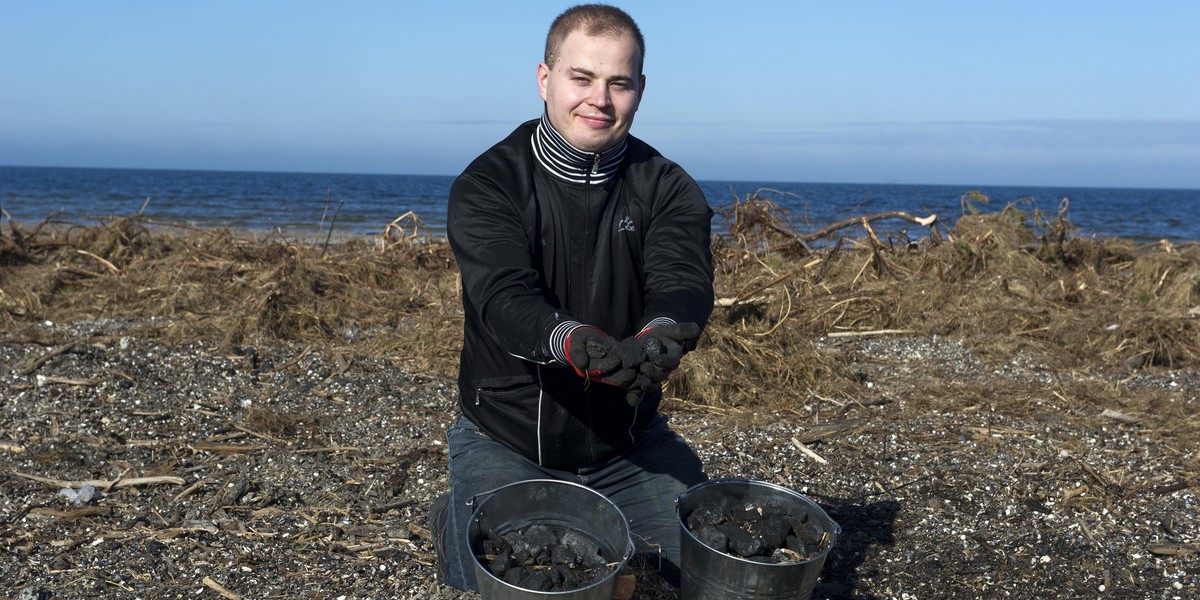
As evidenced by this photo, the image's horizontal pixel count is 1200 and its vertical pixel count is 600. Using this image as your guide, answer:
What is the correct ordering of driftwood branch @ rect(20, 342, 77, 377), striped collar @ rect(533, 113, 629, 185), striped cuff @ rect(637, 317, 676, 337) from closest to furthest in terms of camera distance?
striped cuff @ rect(637, 317, 676, 337) → striped collar @ rect(533, 113, 629, 185) → driftwood branch @ rect(20, 342, 77, 377)

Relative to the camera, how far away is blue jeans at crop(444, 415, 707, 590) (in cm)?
297

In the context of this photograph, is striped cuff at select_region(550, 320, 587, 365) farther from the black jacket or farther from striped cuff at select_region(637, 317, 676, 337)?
the black jacket

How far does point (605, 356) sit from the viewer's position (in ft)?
7.54

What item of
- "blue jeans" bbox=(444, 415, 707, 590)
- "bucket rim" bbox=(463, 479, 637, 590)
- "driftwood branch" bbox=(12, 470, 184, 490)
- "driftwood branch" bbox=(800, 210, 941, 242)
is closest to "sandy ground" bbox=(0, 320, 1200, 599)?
"driftwood branch" bbox=(12, 470, 184, 490)

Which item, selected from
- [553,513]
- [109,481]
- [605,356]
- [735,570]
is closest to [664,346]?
[605,356]

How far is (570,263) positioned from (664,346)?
0.70 m

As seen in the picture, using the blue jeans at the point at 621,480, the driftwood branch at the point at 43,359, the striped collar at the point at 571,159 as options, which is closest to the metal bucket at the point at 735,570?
the blue jeans at the point at 621,480

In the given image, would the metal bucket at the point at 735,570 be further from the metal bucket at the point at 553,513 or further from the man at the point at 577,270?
the man at the point at 577,270

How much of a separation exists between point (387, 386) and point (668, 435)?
8.01ft

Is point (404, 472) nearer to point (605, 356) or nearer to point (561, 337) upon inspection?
point (561, 337)

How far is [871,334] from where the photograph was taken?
261 inches

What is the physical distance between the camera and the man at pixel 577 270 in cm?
282

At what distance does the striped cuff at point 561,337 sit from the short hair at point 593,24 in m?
0.96

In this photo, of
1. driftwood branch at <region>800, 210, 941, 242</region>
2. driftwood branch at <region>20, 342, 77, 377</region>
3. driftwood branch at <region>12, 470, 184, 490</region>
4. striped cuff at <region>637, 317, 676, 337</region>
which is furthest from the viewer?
driftwood branch at <region>800, 210, 941, 242</region>
